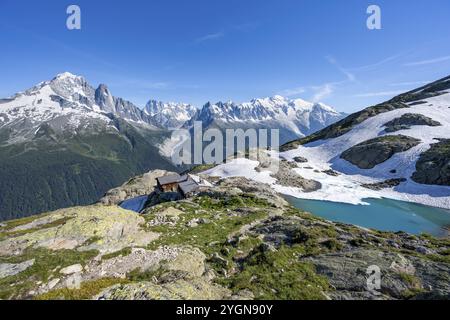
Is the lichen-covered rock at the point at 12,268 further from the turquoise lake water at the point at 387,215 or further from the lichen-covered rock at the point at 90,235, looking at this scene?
the turquoise lake water at the point at 387,215

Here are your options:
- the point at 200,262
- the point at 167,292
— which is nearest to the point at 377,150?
the point at 200,262

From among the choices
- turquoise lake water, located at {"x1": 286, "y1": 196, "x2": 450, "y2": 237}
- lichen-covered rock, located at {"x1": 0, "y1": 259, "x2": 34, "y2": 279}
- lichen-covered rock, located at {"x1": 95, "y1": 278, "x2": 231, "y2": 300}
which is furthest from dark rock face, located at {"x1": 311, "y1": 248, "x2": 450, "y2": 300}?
turquoise lake water, located at {"x1": 286, "y1": 196, "x2": 450, "y2": 237}

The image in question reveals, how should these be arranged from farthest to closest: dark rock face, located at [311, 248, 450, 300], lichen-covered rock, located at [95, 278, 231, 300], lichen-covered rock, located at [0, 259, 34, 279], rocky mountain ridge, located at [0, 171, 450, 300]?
1. dark rock face, located at [311, 248, 450, 300]
2. lichen-covered rock, located at [0, 259, 34, 279]
3. rocky mountain ridge, located at [0, 171, 450, 300]
4. lichen-covered rock, located at [95, 278, 231, 300]

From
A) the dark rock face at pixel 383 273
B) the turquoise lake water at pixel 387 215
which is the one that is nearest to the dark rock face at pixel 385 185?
the turquoise lake water at pixel 387 215

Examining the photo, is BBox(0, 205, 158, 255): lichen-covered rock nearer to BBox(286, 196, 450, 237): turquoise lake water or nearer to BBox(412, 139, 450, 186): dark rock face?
BBox(286, 196, 450, 237): turquoise lake water

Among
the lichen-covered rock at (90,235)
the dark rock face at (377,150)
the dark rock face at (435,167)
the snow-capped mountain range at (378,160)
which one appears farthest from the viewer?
the dark rock face at (377,150)
